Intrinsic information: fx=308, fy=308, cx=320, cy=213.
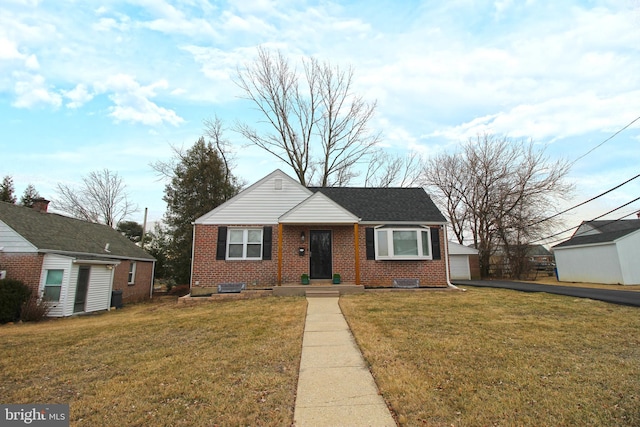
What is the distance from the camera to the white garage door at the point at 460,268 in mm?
25172

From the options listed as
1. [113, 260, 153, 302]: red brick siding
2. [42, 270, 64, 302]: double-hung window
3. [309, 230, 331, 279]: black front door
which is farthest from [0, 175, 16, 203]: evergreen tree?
[309, 230, 331, 279]: black front door

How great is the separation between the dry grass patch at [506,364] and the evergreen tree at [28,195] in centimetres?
3218

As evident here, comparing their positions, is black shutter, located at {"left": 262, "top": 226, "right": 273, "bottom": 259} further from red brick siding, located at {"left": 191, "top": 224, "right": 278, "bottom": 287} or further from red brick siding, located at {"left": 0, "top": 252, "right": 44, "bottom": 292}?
red brick siding, located at {"left": 0, "top": 252, "right": 44, "bottom": 292}

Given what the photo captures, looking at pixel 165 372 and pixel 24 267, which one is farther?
pixel 24 267

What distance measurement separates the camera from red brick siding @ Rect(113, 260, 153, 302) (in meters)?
16.1

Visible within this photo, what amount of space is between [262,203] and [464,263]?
742 inches

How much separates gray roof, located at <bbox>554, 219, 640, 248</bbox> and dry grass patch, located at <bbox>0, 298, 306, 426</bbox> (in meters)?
22.0

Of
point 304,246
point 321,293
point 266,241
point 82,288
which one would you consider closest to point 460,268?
point 304,246

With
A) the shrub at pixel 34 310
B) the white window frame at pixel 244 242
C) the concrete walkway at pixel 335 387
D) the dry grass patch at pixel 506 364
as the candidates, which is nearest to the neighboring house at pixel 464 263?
the dry grass patch at pixel 506 364

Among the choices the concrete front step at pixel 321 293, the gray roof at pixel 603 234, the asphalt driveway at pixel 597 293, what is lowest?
the asphalt driveway at pixel 597 293

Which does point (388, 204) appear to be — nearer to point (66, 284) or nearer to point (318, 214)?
point (318, 214)

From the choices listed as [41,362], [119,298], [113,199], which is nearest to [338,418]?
[41,362]

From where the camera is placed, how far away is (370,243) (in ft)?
44.9

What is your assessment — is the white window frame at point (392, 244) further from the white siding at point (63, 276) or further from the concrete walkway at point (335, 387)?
the white siding at point (63, 276)
